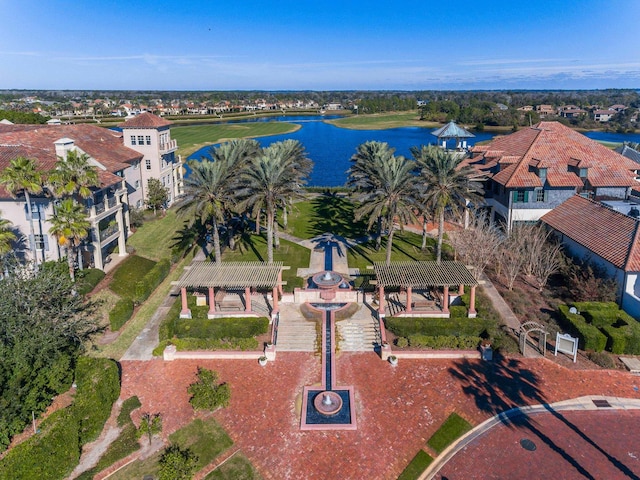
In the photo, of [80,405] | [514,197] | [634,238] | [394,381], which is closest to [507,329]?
[394,381]

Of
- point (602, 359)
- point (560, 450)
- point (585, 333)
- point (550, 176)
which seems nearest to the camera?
point (560, 450)

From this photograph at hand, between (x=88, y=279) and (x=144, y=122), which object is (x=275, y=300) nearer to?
(x=88, y=279)

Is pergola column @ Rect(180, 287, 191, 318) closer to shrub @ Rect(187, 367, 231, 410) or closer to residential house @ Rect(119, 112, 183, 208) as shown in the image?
shrub @ Rect(187, 367, 231, 410)

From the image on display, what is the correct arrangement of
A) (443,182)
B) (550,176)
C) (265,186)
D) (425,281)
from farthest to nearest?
(550,176) < (265,186) < (443,182) < (425,281)

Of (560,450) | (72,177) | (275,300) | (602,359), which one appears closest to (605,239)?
(602,359)

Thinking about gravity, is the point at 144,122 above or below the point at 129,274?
above

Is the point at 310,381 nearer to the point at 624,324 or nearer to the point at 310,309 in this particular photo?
the point at 310,309

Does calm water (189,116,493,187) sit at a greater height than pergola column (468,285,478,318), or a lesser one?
greater

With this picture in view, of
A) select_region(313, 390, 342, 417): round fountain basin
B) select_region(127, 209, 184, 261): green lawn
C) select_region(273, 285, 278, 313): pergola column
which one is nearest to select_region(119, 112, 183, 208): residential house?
select_region(127, 209, 184, 261): green lawn
